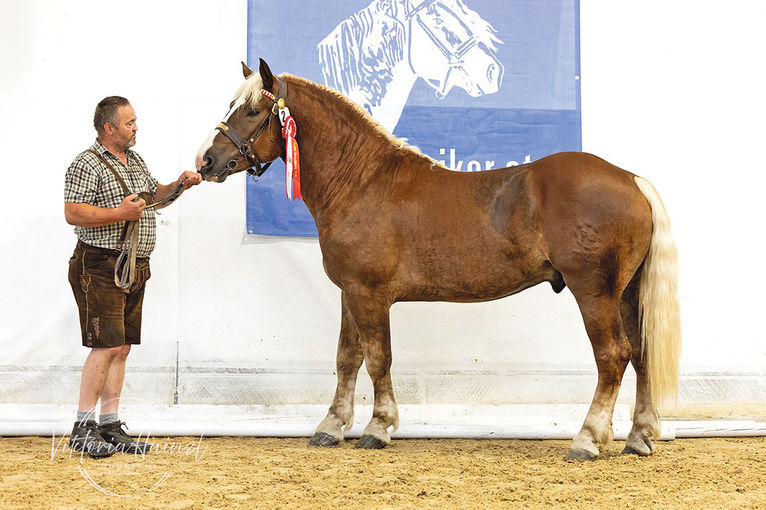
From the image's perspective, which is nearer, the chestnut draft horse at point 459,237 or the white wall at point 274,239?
the chestnut draft horse at point 459,237

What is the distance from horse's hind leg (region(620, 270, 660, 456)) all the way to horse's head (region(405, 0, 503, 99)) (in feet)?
5.85

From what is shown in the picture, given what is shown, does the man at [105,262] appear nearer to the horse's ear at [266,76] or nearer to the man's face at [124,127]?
the man's face at [124,127]

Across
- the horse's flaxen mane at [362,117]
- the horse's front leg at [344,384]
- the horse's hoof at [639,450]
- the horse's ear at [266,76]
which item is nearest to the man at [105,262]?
the horse's ear at [266,76]

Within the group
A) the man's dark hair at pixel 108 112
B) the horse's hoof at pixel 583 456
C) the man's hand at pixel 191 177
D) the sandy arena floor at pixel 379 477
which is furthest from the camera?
the man's hand at pixel 191 177

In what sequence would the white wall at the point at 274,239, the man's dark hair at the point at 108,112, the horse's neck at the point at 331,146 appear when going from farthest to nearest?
1. the white wall at the point at 274,239
2. the horse's neck at the point at 331,146
3. the man's dark hair at the point at 108,112

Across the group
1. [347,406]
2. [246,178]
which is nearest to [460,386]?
[347,406]

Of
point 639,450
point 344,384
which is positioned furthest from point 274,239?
point 639,450

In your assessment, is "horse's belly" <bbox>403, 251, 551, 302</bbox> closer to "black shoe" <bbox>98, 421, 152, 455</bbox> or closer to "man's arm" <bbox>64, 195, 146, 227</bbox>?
"man's arm" <bbox>64, 195, 146, 227</bbox>

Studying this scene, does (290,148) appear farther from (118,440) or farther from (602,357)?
(602,357)

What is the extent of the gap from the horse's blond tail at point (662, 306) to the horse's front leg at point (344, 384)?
1438mm

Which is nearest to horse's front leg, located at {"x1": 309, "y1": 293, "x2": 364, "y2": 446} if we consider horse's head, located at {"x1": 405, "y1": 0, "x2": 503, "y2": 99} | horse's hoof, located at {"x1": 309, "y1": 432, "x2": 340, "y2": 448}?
horse's hoof, located at {"x1": 309, "y1": 432, "x2": 340, "y2": 448}

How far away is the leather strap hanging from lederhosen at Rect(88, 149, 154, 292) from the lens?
10.7 ft

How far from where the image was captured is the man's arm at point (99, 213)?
10.4 feet

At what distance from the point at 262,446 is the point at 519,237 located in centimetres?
165
